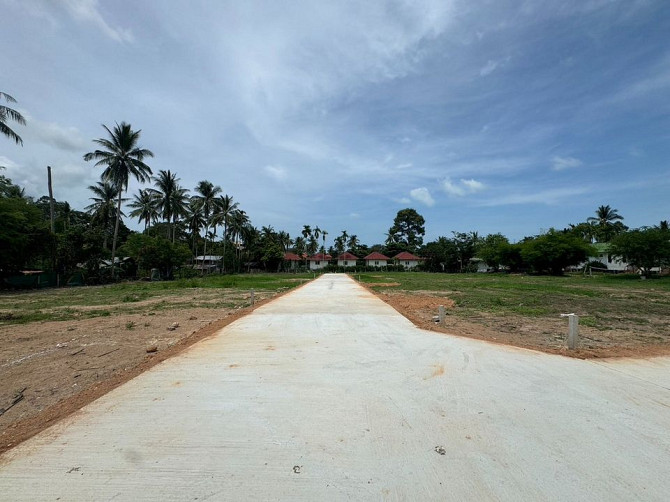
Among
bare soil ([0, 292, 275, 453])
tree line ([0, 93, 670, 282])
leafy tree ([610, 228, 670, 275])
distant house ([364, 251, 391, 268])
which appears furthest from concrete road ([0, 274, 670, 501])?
distant house ([364, 251, 391, 268])

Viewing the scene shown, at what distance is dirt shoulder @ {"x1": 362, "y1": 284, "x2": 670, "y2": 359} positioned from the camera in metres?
6.25

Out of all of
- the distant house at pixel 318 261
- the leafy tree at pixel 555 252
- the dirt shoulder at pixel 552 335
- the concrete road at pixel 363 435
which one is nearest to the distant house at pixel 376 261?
the distant house at pixel 318 261

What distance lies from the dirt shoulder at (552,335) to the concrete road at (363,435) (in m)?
0.97

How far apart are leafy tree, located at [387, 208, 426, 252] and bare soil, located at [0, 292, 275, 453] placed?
2849 inches

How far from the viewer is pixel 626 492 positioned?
233 centimetres

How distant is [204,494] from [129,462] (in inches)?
33.0

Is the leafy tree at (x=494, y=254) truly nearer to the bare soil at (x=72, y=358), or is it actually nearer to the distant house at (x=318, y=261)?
the distant house at (x=318, y=261)

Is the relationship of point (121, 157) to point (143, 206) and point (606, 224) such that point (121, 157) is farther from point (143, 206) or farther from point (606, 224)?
point (606, 224)

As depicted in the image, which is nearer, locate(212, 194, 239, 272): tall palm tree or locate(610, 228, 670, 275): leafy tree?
locate(610, 228, 670, 275): leafy tree

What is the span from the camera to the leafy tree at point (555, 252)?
40.8 meters

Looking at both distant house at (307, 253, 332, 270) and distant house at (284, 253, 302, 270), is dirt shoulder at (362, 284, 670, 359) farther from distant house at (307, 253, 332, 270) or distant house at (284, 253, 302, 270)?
distant house at (307, 253, 332, 270)

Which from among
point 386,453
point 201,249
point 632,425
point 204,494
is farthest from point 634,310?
point 201,249

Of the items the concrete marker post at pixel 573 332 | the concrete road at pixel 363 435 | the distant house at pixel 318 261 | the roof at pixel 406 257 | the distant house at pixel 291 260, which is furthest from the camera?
the distant house at pixel 318 261

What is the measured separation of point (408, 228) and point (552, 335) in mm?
74400
